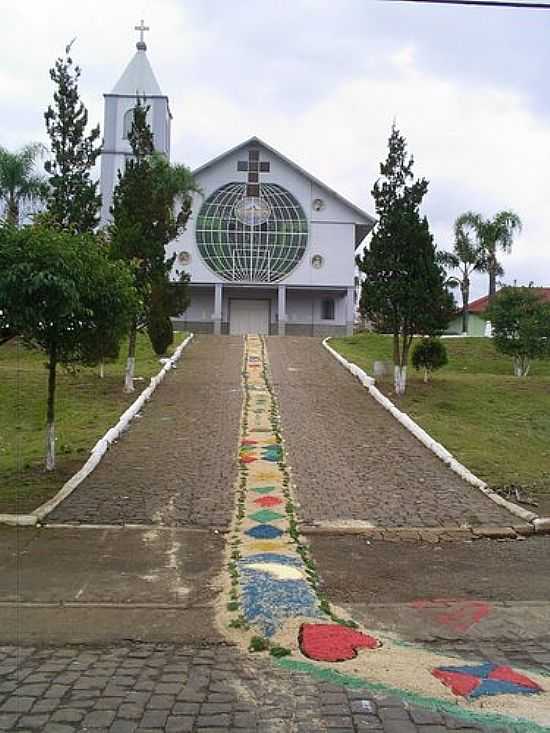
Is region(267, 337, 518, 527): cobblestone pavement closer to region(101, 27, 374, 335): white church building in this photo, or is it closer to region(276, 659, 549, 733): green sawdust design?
region(276, 659, 549, 733): green sawdust design

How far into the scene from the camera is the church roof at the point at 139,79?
43.4 meters

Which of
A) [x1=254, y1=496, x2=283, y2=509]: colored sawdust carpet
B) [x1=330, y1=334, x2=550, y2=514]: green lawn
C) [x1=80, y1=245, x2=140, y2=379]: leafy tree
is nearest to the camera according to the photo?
[x1=254, y1=496, x2=283, y2=509]: colored sawdust carpet

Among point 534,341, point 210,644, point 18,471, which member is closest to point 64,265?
point 18,471

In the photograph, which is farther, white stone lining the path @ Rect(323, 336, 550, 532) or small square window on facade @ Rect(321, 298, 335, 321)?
small square window on facade @ Rect(321, 298, 335, 321)

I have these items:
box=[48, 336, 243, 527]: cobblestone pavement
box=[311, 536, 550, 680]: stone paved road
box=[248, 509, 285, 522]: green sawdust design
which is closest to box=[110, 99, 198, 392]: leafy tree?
box=[48, 336, 243, 527]: cobblestone pavement

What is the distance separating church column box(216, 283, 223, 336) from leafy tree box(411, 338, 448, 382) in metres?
21.9

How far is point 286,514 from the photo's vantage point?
8.59 meters

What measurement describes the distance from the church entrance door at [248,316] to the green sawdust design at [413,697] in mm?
37870

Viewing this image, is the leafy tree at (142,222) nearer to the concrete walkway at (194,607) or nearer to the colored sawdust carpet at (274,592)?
the concrete walkway at (194,607)

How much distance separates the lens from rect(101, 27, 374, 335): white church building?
40000 millimetres

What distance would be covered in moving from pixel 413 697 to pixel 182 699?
1.25 meters

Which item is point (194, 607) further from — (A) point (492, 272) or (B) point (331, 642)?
(A) point (492, 272)

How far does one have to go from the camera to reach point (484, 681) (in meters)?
4.37

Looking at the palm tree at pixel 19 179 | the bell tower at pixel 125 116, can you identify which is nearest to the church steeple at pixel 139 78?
the bell tower at pixel 125 116
